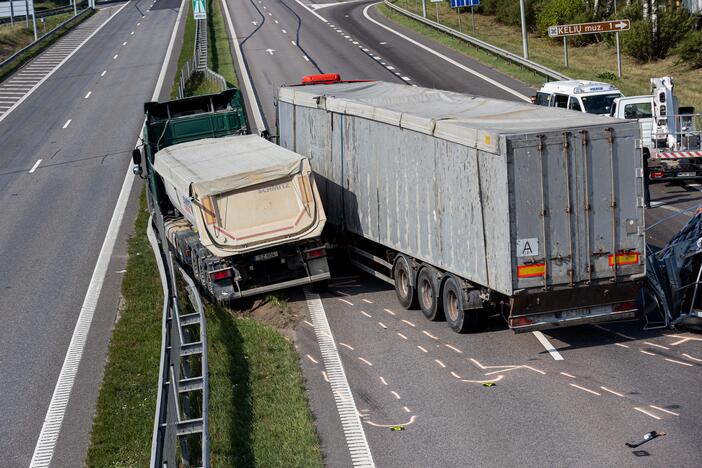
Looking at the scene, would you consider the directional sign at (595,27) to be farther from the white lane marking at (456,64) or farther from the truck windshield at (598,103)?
the truck windshield at (598,103)

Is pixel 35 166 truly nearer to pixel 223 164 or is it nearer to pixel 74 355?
pixel 223 164

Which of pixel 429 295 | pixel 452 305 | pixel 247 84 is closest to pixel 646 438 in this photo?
pixel 452 305

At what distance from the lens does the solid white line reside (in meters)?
12.0

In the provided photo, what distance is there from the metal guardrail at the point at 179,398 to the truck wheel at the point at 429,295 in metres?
3.58

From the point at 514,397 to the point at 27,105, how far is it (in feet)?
125

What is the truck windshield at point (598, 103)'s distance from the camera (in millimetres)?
26562

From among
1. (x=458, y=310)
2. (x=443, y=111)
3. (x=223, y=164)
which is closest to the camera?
(x=458, y=310)

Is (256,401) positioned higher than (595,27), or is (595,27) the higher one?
(595,27)

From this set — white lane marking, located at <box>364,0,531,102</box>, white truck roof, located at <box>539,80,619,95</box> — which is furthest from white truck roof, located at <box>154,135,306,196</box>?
white lane marking, located at <box>364,0,531,102</box>

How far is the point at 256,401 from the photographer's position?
12.5 meters

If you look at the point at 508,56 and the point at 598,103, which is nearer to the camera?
the point at 598,103

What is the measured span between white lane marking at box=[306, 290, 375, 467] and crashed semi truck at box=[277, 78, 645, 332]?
1.55m

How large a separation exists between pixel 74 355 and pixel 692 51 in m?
39.4

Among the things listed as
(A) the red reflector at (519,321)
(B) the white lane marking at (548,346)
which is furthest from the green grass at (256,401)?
(B) the white lane marking at (548,346)
